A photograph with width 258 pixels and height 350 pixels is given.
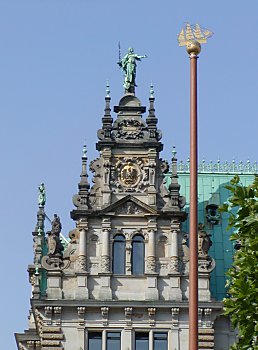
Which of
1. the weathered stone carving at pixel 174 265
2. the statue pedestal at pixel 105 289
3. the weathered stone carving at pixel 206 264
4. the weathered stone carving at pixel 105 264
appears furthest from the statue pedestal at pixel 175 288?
the weathered stone carving at pixel 105 264

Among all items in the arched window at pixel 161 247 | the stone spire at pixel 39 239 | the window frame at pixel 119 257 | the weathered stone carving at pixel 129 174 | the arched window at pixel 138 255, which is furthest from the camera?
the stone spire at pixel 39 239

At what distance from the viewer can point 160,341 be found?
5016cm

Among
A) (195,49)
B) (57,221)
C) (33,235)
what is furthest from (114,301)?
(195,49)

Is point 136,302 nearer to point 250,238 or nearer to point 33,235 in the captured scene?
point 33,235

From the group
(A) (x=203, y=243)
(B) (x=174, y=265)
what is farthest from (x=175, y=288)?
(A) (x=203, y=243)

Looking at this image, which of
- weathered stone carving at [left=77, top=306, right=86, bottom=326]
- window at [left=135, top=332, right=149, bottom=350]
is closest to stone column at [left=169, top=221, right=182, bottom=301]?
window at [left=135, top=332, right=149, bottom=350]

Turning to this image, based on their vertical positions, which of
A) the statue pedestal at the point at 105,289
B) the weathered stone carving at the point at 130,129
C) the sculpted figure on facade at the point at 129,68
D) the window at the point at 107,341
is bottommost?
the window at the point at 107,341

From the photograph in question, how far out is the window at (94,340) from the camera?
50.0 metres

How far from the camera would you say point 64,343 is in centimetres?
4994

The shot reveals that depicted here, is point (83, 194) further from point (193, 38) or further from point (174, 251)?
point (193, 38)

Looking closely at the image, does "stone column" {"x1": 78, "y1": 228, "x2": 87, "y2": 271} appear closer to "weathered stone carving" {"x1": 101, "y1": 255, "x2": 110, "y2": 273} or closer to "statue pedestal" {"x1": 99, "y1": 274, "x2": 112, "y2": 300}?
"weathered stone carving" {"x1": 101, "y1": 255, "x2": 110, "y2": 273}

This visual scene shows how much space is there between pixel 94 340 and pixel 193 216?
1904 cm

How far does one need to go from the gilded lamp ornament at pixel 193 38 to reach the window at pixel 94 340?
61.2ft

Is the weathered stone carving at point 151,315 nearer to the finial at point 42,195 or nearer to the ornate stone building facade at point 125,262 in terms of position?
the ornate stone building facade at point 125,262
